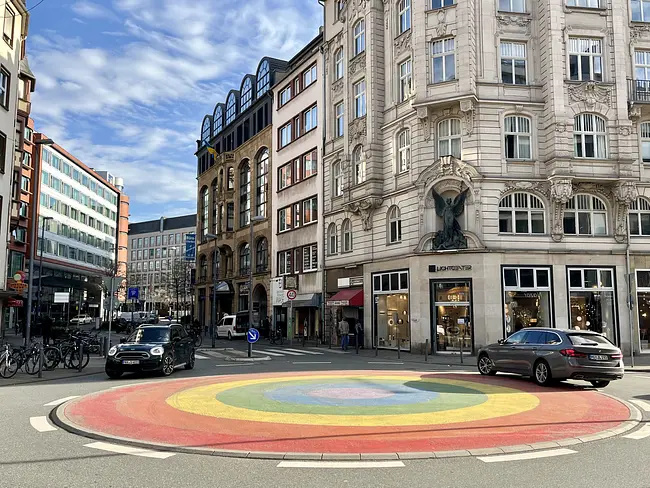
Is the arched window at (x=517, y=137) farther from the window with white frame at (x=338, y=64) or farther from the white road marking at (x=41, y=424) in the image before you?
the white road marking at (x=41, y=424)

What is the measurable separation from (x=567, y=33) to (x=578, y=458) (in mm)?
26250

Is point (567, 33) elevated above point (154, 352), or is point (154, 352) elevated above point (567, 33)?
point (567, 33)

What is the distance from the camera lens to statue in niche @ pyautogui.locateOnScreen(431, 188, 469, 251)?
92.4 ft

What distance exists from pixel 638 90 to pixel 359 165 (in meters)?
14.8

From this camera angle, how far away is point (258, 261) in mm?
53844

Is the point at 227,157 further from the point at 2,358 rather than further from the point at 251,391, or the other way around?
the point at 251,391

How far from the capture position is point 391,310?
1261 inches

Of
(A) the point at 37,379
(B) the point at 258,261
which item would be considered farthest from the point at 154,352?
(B) the point at 258,261

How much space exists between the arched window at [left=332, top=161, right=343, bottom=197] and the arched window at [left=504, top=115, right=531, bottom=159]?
12282 mm

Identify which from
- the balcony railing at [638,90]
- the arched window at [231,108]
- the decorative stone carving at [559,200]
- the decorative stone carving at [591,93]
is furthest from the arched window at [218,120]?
the balcony railing at [638,90]

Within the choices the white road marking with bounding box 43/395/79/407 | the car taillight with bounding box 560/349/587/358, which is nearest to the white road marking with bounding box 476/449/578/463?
the car taillight with bounding box 560/349/587/358

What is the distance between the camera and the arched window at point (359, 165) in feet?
113

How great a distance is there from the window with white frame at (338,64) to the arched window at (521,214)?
15.5m

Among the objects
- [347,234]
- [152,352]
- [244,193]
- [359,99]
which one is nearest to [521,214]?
[347,234]
